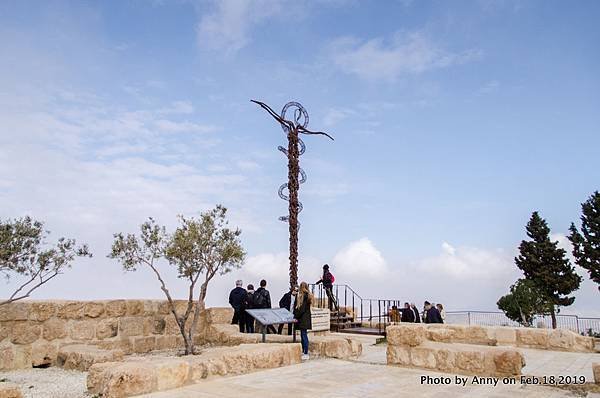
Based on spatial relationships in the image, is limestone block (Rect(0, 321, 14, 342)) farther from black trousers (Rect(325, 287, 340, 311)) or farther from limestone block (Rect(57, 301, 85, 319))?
black trousers (Rect(325, 287, 340, 311))

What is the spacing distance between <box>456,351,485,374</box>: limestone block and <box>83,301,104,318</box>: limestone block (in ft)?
23.1

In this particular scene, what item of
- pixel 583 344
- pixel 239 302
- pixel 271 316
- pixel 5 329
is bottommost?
pixel 583 344

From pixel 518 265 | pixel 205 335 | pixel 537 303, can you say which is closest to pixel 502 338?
pixel 205 335

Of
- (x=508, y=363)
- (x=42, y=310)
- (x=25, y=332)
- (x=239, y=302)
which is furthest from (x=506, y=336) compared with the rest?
(x=25, y=332)

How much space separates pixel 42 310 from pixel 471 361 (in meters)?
7.79

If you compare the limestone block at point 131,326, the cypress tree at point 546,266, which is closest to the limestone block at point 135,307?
the limestone block at point 131,326

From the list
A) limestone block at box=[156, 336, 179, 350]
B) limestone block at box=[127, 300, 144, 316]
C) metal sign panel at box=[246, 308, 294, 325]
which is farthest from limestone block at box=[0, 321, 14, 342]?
metal sign panel at box=[246, 308, 294, 325]

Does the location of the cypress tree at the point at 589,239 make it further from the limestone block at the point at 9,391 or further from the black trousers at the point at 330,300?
the limestone block at the point at 9,391

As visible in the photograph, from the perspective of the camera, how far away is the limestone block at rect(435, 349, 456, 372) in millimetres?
7656

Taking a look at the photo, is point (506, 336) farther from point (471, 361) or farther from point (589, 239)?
point (589, 239)

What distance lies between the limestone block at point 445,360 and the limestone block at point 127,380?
14.7 ft

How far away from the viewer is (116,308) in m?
10.2

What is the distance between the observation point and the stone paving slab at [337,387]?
5.84 meters

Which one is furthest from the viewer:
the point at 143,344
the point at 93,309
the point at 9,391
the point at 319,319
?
the point at 319,319
